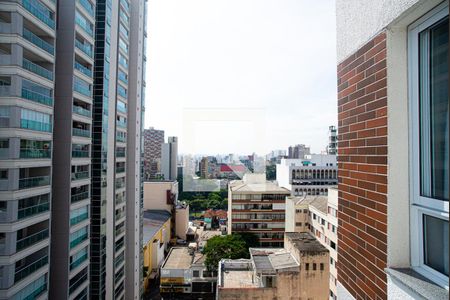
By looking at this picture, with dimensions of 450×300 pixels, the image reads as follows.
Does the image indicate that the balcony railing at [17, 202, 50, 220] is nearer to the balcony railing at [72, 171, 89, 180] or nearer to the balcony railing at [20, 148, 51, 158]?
the balcony railing at [20, 148, 51, 158]

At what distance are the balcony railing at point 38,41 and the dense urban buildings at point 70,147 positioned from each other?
0.12ft

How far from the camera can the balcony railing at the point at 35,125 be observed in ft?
27.7

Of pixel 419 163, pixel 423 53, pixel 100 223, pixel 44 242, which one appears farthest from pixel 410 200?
pixel 100 223

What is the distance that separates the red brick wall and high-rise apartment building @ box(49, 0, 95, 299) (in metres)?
12.0

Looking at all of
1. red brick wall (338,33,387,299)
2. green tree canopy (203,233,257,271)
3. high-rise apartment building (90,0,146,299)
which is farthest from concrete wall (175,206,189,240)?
red brick wall (338,33,387,299)

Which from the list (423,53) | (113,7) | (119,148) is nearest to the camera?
(423,53)

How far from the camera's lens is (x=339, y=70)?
2188mm

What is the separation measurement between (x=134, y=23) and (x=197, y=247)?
21.6 m

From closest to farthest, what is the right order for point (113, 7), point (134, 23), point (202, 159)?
point (113, 7) → point (134, 23) → point (202, 159)

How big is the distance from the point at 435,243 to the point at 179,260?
25735 mm

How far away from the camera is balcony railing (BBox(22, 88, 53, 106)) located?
8.52 metres

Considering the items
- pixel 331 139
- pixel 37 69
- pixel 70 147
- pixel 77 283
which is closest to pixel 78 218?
pixel 77 283

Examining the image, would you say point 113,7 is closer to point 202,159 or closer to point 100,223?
point 100,223

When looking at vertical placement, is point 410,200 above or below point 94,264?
above
